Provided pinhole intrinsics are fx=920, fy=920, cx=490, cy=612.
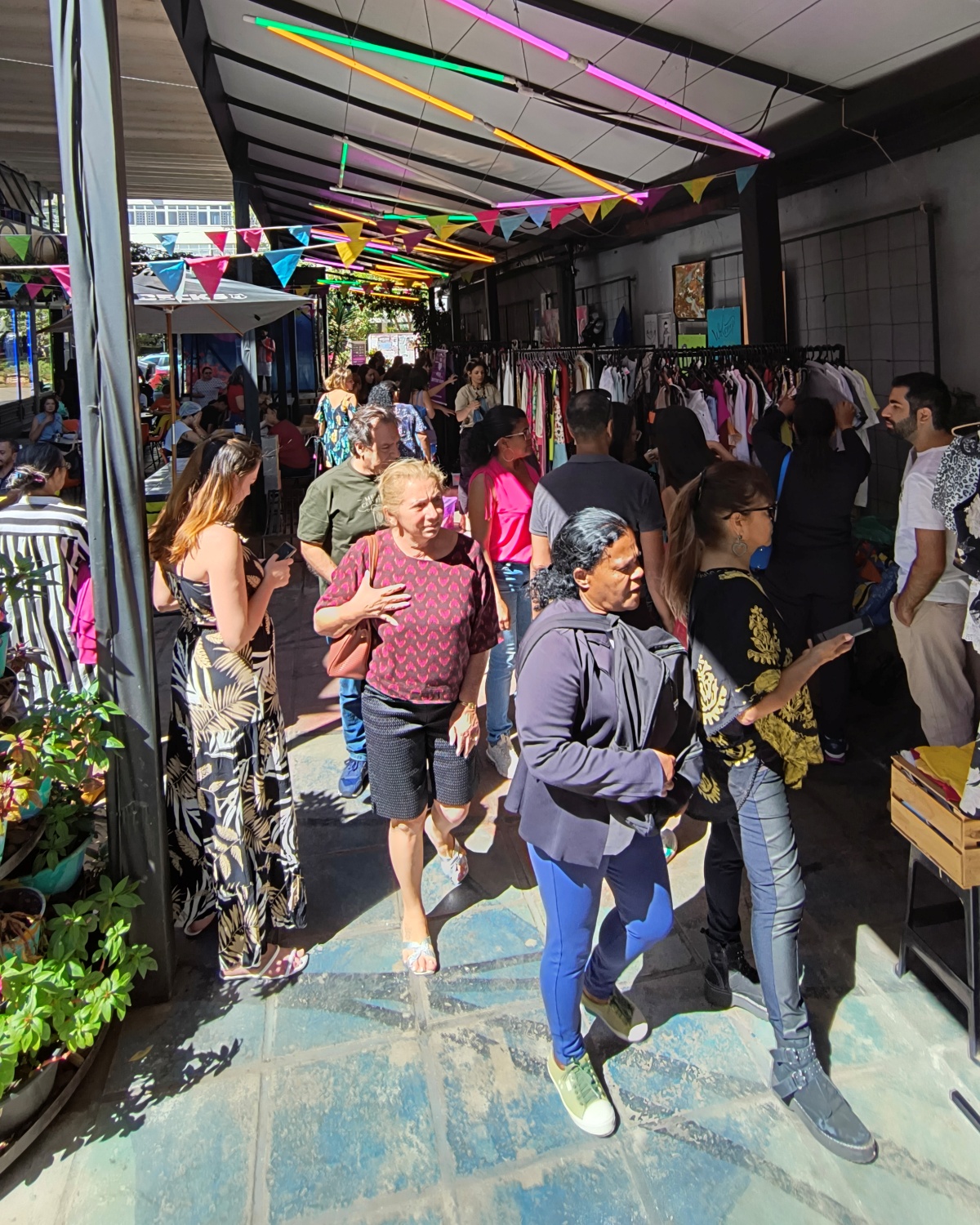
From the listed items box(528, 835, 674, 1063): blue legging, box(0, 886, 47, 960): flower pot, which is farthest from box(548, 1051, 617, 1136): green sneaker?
box(0, 886, 47, 960): flower pot

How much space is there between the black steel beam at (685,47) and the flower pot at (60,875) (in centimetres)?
455

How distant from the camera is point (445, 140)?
8.07m

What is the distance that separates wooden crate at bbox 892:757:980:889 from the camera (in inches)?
94.3

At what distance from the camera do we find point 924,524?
3287 mm

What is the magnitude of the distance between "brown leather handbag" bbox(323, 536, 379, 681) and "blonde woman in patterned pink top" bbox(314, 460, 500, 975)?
0.02 m

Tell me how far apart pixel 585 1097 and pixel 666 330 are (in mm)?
8855

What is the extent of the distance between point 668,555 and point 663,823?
0.79 meters

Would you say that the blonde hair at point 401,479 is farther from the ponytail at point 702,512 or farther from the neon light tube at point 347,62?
the neon light tube at point 347,62

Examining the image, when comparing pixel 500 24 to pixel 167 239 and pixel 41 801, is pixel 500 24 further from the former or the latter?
pixel 41 801

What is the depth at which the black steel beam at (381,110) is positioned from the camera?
7.03m

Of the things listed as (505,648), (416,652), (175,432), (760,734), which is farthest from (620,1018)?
(175,432)

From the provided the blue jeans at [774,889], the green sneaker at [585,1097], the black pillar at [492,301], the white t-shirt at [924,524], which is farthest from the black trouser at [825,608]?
the black pillar at [492,301]

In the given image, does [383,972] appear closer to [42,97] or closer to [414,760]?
[414,760]

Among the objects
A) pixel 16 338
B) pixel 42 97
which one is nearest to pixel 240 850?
pixel 42 97
